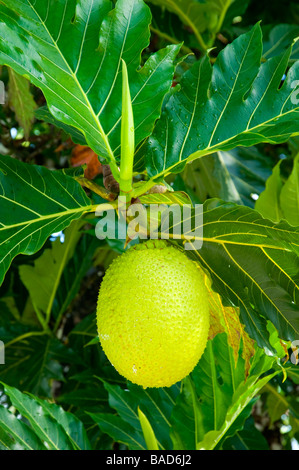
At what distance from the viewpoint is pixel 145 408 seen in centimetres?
124

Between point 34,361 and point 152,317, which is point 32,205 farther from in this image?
point 34,361

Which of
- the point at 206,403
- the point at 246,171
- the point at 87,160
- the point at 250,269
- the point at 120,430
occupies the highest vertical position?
the point at 87,160

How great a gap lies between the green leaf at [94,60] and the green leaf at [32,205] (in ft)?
0.23

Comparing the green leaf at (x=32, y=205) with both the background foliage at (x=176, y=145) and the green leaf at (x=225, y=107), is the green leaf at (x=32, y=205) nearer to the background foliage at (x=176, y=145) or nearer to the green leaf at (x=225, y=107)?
the background foliage at (x=176, y=145)

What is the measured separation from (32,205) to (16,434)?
0.54 m

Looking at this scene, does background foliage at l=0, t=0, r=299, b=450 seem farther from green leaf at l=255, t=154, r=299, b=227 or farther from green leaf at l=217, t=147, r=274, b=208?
green leaf at l=217, t=147, r=274, b=208

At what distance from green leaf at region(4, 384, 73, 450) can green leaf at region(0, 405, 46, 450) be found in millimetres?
13

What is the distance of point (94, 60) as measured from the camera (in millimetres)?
689

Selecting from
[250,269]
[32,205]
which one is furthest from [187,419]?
[32,205]

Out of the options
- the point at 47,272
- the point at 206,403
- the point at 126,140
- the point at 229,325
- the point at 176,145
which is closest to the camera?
the point at 126,140

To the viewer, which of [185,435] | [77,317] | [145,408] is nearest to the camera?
[185,435]
